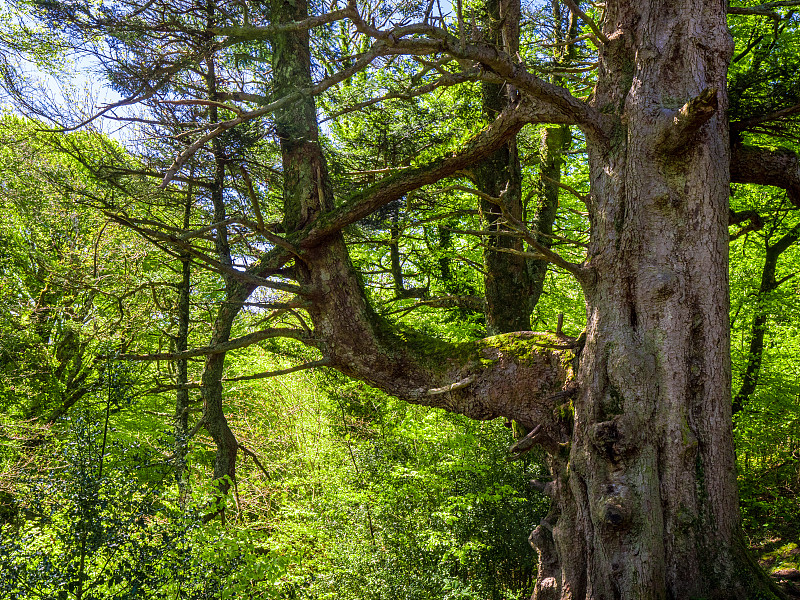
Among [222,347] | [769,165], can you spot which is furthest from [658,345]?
[222,347]

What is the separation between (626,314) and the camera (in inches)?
151

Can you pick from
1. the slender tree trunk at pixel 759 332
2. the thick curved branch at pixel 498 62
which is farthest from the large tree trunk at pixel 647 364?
Answer: the slender tree trunk at pixel 759 332

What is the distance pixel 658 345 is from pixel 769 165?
70.5 inches

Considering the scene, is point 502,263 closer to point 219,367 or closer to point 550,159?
point 550,159

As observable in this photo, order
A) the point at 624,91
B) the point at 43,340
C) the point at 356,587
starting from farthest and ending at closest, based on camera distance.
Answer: the point at 43,340
the point at 356,587
the point at 624,91

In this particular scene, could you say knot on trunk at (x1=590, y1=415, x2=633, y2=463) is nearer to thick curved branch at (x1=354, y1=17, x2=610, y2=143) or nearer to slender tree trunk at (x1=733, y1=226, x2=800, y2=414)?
thick curved branch at (x1=354, y1=17, x2=610, y2=143)

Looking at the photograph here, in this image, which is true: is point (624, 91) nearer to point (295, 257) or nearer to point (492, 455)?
point (295, 257)

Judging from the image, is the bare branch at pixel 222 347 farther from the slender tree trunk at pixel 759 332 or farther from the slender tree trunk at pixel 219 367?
the slender tree trunk at pixel 759 332

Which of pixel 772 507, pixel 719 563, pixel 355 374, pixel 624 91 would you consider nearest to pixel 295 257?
pixel 355 374

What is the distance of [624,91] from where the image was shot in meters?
4.14

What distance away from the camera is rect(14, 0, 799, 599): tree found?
350 cm

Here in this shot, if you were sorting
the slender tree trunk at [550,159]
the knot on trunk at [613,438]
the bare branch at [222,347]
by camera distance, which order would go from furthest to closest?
the slender tree trunk at [550,159] < the bare branch at [222,347] < the knot on trunk at [613,438]

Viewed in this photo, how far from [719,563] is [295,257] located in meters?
3.90

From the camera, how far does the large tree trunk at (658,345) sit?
347cm
